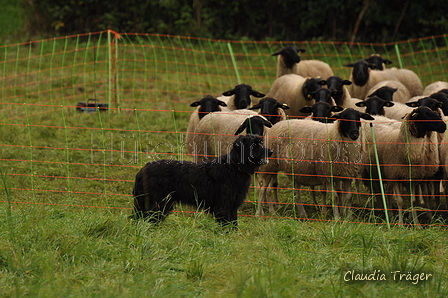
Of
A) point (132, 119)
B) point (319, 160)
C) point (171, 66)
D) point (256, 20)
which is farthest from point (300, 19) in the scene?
point (319, 160)

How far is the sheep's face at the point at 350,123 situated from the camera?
21.6 feet

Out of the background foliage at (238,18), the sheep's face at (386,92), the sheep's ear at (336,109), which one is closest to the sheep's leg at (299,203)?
the sheep's ear at (336,109)

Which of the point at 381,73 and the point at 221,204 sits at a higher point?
the point at 381,73

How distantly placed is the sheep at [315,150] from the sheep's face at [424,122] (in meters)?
0.53

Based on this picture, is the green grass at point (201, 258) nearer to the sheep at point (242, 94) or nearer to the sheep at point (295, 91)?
the sheep at point (242, 94)

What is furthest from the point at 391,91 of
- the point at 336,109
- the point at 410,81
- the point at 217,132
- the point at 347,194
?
the point at 217,132

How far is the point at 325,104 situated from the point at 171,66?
26.3 feet

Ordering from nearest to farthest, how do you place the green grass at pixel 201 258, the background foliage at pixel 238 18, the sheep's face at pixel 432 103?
1. the green grass at pixel 201 258
2. the sheep's face at pixel 432 103
3. the background foliage at pixel 238 18

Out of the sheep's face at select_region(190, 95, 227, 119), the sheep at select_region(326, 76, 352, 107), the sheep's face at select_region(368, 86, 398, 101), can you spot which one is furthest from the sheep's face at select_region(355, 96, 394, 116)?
the sheep's face at select_region(190, 95, 227, 119)

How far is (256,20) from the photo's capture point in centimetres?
2025

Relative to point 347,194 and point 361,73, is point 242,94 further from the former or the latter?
point 361,73

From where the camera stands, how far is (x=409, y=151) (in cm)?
668

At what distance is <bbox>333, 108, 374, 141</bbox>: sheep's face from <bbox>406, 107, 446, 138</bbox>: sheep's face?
22.0 inches

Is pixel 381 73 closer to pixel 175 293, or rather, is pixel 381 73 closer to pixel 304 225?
pixel 304 225
